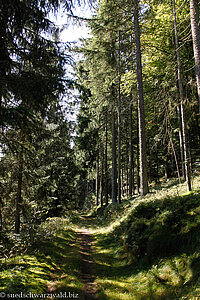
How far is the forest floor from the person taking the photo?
443 cm

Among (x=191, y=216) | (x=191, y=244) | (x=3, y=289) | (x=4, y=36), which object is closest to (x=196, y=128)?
(x=191, y=216)

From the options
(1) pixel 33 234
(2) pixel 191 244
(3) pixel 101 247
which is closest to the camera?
(2) pixel 191 244

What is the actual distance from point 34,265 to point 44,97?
5.42 metres

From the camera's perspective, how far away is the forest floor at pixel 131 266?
14.5 feet

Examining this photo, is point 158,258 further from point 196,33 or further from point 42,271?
point 196,33

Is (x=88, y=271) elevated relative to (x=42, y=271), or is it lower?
lower

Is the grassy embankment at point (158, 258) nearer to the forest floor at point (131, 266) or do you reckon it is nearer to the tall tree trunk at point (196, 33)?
the forest floor at point (131, 266)

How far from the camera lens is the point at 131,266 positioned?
20.8ft

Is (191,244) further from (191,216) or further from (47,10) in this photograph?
(47,10)

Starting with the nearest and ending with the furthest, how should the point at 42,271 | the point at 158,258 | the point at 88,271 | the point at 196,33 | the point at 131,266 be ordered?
the point at 158,258, the point at 42,271, the point at 196,33, the point at 131,266, the point at 88,271

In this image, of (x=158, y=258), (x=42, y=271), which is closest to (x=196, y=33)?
(x=158, y=258)

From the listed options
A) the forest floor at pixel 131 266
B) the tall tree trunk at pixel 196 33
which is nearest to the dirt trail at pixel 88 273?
the forest floor at pixel 131 266

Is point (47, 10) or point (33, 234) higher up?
point (47, 10)

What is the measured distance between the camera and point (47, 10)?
6.20 m
